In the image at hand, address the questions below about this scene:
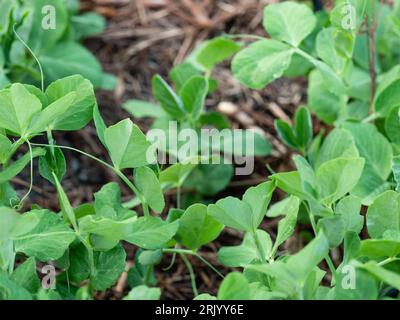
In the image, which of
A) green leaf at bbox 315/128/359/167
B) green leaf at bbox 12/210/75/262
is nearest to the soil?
green leaf at bbox 315/128/359/167

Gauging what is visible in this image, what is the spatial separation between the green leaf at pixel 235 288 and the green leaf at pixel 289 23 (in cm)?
63

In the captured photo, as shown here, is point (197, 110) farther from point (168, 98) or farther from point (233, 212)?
point (233, 212)

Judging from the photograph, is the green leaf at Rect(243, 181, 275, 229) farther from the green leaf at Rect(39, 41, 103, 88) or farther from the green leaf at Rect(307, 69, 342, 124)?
the green leaf at Rect(39, 41, 103, 88)

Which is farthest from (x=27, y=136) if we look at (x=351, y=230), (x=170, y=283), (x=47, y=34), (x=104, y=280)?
(x=47, y=34)

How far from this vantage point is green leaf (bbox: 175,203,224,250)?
3.62ft

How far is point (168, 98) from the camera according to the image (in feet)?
4.76

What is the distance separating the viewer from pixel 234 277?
892 millimetres

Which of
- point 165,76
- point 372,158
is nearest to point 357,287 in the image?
point 372,158

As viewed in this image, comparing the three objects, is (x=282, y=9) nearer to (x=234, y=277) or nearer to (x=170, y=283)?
(x=170, y=283)

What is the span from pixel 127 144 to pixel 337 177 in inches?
11.4

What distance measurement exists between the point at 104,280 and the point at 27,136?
232 mm

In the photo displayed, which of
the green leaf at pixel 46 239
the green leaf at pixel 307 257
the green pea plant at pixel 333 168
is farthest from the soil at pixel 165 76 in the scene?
the green leaf at pixel 307 257

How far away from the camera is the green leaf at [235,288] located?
89 cm

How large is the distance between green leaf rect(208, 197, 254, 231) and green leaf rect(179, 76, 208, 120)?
0.44 meters
